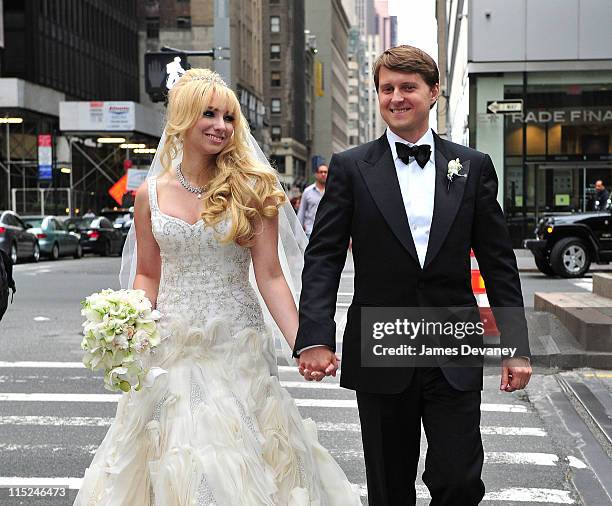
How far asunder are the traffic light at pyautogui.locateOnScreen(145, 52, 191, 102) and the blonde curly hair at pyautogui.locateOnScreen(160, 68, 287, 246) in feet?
51.2

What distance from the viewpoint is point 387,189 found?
3.86 metres

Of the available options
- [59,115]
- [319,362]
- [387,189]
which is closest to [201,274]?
[319,362]

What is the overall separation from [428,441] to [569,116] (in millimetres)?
28138

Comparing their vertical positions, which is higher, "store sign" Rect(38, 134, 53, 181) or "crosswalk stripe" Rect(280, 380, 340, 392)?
"store sign" Rect(38, 134, 53, 181)

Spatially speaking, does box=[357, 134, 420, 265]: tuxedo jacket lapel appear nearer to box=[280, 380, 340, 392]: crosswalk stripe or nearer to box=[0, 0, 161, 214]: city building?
box=[280, 380, 340, 392]: crosswalk stripe

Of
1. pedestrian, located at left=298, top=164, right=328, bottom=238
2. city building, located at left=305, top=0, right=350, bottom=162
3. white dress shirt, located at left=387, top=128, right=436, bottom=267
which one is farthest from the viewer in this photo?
city building, located at left=305, top=0, right=350, bottom=162

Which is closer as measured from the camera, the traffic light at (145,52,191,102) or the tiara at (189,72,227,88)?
the tiara at (189,72,227,88)

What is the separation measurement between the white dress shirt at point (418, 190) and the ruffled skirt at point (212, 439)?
873mm

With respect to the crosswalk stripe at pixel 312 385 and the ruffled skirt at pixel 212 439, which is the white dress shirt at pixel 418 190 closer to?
the ruffled skirt at pixel 212 439

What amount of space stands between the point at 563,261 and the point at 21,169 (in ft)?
128

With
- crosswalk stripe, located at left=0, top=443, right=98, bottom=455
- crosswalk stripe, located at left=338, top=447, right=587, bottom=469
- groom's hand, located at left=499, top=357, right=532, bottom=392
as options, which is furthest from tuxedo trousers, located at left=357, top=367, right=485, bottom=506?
crosswalk stripe, located at left=0, top=443, right=98, bottom=455

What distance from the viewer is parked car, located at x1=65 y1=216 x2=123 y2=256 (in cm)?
3781

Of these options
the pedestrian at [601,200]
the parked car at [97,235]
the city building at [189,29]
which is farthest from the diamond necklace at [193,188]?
the city building at [189,29]

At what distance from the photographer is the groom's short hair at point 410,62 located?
3836 mm
